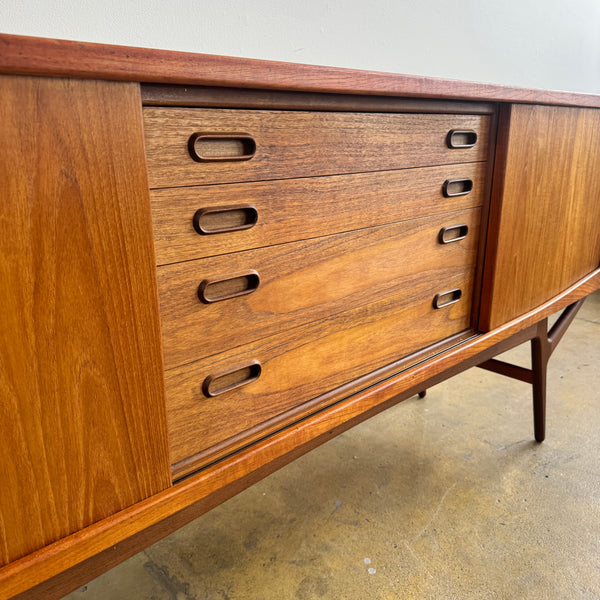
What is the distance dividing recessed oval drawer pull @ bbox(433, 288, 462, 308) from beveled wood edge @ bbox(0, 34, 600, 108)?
0.40m

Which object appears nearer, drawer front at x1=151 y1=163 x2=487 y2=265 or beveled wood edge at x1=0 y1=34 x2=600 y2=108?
beveled wood edge at x1=0 y1=34 x2=600 y2=108

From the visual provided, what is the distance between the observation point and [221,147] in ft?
2.36

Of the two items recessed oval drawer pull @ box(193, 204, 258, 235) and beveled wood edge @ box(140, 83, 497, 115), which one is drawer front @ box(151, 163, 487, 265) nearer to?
recessed oval drawer pull @ box(193, 204, 258, 235)

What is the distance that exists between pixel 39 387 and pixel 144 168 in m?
0.27

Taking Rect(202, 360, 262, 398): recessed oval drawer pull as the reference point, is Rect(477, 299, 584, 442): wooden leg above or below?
below

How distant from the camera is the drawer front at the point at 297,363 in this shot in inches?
30.4

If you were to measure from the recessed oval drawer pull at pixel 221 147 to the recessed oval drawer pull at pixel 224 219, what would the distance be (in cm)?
7

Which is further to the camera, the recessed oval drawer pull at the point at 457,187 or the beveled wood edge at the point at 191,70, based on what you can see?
the recessed oval drawer pull at the point at 457,187

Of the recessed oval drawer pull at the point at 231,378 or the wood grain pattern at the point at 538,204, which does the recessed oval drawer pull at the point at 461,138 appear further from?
the recessed oval drawer pull at the point at 231,378

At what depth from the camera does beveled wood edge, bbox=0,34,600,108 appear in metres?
0.50

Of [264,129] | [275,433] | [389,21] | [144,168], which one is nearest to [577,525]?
[275,433]

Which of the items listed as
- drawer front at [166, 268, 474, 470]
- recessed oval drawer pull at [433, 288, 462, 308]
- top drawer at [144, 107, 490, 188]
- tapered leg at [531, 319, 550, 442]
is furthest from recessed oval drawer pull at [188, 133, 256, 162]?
tapered leg at [531, 319, 550, 442]

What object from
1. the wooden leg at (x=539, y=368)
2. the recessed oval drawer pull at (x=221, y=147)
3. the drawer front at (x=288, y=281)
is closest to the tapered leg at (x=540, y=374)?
the wooden leg at (x=539, y=368)

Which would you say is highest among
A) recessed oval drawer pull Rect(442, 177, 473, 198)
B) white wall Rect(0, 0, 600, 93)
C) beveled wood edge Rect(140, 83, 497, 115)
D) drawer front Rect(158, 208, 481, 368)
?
white wall Rect(0, 0, 600, 93)
